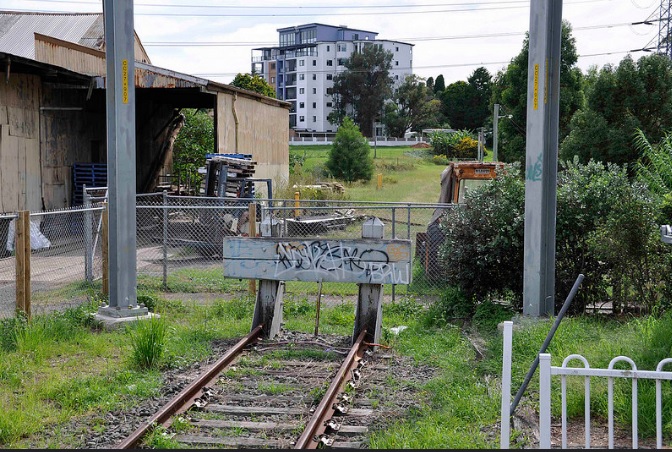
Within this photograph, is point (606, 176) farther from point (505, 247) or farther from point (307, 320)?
point (307, 320)

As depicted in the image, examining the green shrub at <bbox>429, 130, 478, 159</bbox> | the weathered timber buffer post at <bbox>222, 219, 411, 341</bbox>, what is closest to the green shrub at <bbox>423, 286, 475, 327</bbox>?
the weathered timber buffer post at <bbox>222, 219, 411, 341</bbox>

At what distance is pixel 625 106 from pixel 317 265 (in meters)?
17.1

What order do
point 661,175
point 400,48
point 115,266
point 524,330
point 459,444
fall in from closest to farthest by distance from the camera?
point 459,444 → point 524,330 → point 115,266 → point 661,175 → point 400,48

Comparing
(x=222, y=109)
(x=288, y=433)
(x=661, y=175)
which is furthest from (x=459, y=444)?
(x=222, y=109)

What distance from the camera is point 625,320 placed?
35.9 ft

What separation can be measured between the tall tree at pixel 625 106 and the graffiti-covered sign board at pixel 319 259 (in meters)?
15.5

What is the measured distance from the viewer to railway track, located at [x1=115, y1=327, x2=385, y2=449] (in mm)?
6898

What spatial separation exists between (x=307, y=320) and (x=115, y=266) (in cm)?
309

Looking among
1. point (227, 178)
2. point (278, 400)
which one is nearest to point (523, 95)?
point (227, 178)

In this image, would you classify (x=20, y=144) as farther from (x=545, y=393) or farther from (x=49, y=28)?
(x=545, y=393)

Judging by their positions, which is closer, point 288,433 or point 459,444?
point 459,444

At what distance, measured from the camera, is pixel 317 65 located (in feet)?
401

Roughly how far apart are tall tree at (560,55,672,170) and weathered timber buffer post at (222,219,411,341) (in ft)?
50.6

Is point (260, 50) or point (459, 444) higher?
point (260, 50)
